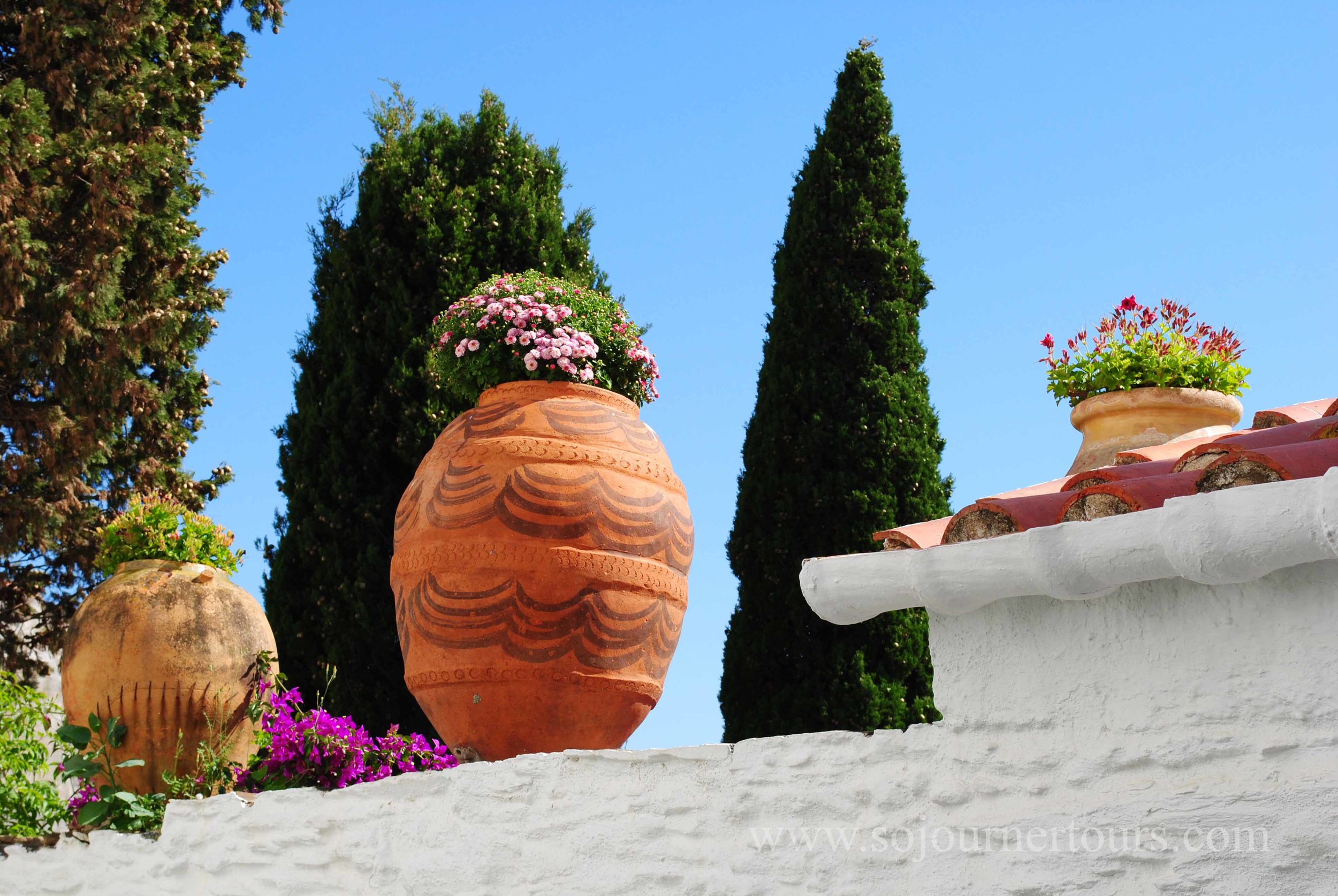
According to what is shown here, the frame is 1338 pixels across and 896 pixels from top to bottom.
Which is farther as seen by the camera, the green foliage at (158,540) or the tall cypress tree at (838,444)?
the tall cypress tree at (838,444)

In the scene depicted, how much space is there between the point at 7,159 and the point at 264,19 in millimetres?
3321

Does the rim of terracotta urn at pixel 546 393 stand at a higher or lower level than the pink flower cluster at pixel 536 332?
lower

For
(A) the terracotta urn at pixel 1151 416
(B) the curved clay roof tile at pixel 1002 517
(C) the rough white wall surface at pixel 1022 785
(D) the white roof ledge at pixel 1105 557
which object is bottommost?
(C) the rough white wall surface at pixel 1022 785

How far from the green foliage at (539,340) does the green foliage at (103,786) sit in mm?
2050

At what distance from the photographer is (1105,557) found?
8.00 ft

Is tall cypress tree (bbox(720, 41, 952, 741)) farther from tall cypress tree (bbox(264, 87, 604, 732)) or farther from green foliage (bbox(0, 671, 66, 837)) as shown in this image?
green foliage (bbox(0, 671, 66, 837))

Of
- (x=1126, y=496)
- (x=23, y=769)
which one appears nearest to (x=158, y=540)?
(x=23, y=769)

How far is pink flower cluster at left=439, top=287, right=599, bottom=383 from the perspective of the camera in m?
5.02

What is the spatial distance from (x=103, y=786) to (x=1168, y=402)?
503 cm

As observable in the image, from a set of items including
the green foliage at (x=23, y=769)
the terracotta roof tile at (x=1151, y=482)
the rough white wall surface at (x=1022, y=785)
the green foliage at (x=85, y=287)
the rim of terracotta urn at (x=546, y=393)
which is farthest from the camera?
the green foliage at (x=85, y=287)

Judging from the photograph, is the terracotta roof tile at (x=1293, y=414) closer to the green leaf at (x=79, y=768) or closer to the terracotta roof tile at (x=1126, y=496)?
the terracotta roof tile at (x=1126, y=496)

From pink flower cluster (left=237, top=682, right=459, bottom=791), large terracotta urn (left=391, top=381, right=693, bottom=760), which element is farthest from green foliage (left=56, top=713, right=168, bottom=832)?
large terracotta urn (left=391, top=381, right=693, bottom=760)

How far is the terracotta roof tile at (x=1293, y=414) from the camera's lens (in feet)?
12.5

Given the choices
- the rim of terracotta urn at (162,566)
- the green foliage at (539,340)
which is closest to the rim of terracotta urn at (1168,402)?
the green foliage at (539,340)
